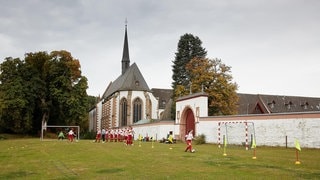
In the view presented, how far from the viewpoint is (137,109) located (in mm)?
73812

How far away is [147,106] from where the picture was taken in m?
73.7

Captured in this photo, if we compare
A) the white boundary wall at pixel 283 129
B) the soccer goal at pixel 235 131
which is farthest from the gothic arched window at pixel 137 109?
the white boundary wall at pixel 283 129

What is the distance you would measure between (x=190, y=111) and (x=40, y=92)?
2658cm

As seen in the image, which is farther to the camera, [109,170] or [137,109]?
[137,109]

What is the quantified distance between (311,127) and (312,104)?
204 feet

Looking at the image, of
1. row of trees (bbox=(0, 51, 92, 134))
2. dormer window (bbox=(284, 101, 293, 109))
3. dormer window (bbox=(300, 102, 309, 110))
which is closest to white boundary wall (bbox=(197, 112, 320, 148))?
row of trees (bbox=(0, 51, 92, 134))

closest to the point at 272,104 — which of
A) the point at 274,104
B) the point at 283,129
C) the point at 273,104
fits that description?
the point at 273,104

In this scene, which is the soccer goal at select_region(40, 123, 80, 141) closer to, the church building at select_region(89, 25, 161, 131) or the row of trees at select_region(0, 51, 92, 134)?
the row of trees at select_region(0, 51, 92, 134)

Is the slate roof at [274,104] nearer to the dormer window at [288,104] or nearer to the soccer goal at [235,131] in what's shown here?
the dormer window at [288,104]

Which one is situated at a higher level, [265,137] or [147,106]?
[147,106]

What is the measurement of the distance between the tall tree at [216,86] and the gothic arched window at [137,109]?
23.2 meters

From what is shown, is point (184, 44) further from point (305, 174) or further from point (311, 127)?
point (305, 174)

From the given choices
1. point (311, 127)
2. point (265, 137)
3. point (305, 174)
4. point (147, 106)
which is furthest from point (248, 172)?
point (147, 106)

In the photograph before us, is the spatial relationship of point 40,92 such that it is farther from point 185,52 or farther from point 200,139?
point 200,139
